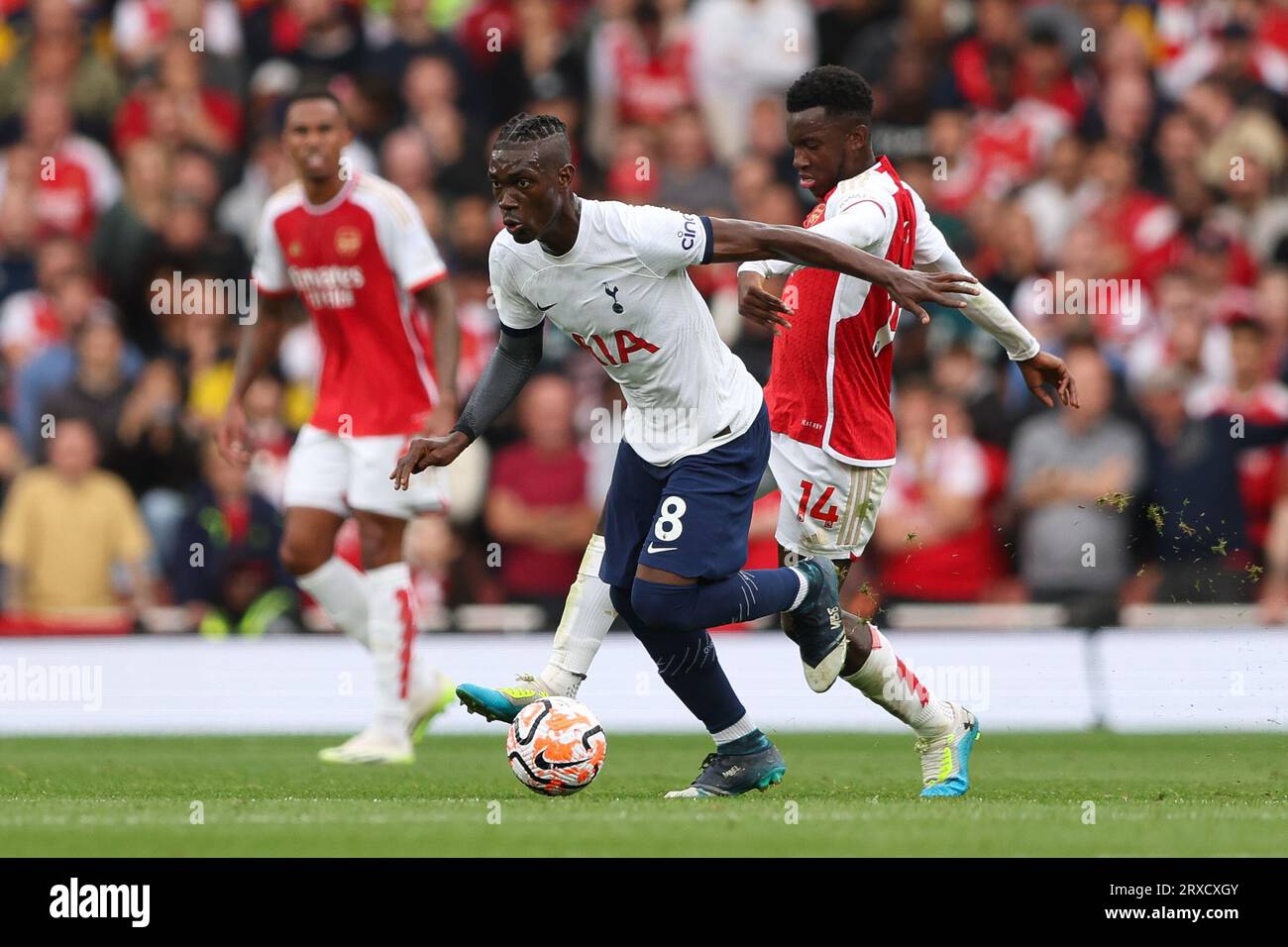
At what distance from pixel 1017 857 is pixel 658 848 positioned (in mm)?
982

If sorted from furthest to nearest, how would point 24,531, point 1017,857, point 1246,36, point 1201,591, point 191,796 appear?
point 1246,36, point 24,531, point 1201,591, point 191,796, point 1017,857

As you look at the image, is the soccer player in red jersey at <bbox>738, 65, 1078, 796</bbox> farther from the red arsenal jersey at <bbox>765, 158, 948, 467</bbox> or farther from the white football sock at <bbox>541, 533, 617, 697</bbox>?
the white football sock at <bbox>541, 533, 617, 697</bbox>

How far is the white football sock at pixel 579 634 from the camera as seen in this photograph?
315 inches

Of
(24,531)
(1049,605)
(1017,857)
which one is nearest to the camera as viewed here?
(1017,857)

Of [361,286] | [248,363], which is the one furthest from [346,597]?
[361,286]

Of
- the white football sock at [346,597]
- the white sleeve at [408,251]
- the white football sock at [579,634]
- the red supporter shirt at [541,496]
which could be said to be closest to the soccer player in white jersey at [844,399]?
the white football sock at [579,634]

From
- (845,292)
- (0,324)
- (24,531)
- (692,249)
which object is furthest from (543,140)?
(0,324)

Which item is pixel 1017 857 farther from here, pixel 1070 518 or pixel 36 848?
pixel 1070 518

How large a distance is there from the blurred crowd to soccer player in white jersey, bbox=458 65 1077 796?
11.6 ft

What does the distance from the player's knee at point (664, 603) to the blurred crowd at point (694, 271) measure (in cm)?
460

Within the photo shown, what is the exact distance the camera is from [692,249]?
23.7ft

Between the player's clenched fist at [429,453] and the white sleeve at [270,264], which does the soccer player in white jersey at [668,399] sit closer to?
the player's clenched fist at [429,453]

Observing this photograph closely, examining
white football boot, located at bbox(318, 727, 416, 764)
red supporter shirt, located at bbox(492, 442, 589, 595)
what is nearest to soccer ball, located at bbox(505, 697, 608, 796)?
white football boot, located at bbox(318, 727, 416, 764)

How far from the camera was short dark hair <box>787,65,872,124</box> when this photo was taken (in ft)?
26.4
